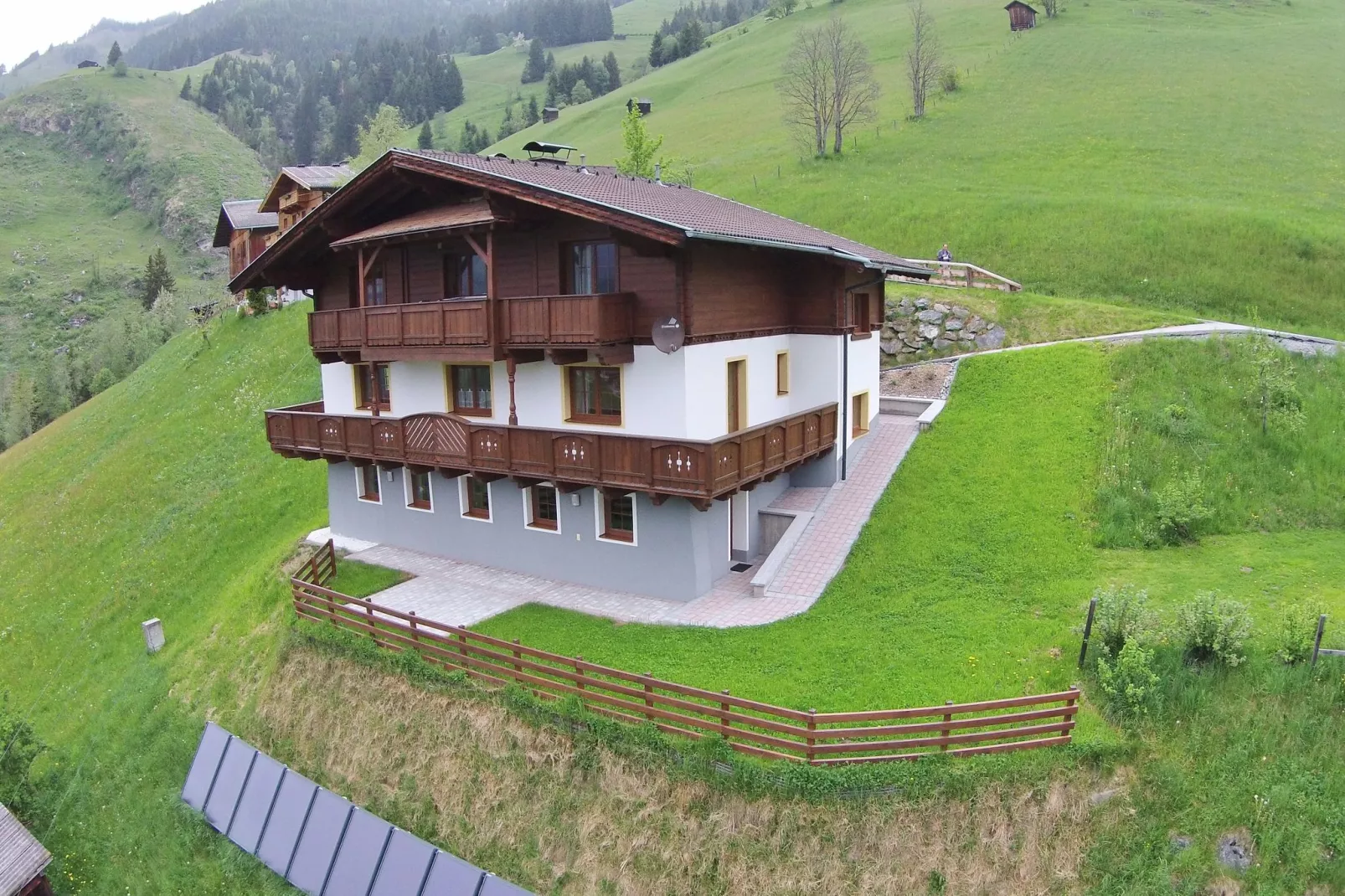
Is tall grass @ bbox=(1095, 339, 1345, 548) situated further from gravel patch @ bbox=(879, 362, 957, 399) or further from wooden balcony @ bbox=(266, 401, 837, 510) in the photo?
wooden balcony @ bbox=(266, 401, 837, 510)

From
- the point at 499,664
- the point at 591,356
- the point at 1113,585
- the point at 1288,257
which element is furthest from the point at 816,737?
the point at 1288,257

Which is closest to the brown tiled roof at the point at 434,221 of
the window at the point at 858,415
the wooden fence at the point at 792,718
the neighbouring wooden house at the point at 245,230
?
the wooden fence at the point at 792,718

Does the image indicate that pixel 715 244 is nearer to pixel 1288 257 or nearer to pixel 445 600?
pixel 445 600

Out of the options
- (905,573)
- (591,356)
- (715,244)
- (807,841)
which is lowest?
(807,841)

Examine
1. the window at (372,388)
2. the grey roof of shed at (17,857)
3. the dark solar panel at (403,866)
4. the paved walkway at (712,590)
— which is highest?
the window at (372,388)

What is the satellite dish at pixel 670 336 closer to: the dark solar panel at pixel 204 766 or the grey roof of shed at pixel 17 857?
the dark solar panel at pixel 204 766

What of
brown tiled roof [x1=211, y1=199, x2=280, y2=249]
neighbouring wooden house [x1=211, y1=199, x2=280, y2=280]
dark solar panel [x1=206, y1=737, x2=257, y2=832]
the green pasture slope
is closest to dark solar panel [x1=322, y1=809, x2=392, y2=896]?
dark solar panel [x1=206, y1=737, x2=257, y2=832]
